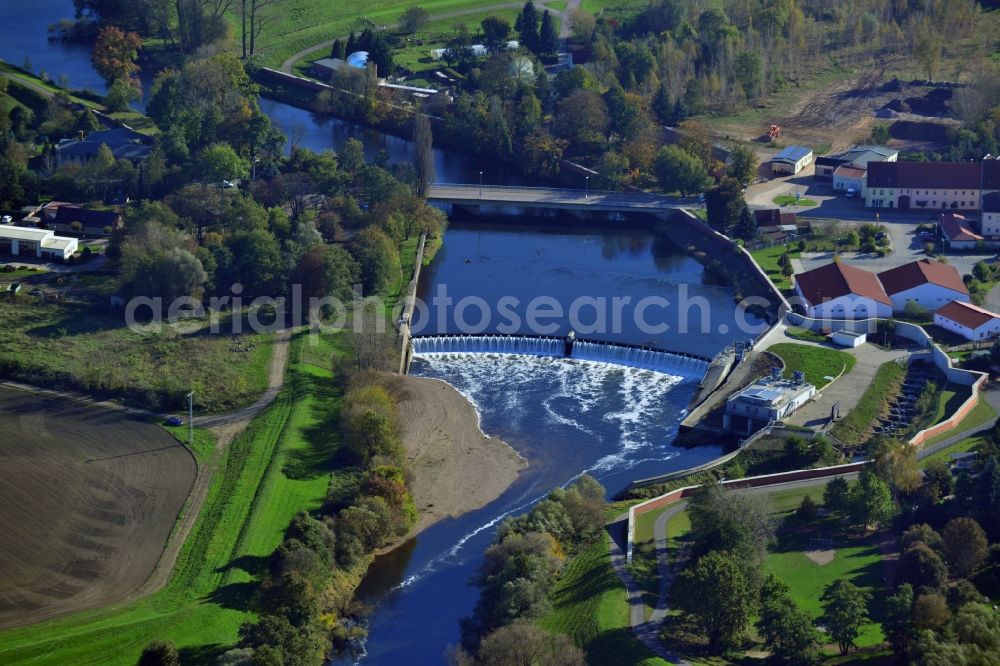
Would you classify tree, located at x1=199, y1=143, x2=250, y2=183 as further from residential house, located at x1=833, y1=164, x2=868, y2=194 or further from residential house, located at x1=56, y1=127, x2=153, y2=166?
residential house, located at x1=833, y1=164, x2=868, y2=194

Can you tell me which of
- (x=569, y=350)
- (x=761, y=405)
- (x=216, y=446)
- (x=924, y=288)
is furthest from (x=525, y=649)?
(x=924, y=288)

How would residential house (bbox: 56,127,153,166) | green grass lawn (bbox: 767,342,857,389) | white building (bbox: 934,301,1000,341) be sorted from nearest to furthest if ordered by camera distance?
1. green grass lawn (bbox: 767,342,857,389)
2. white building (bbox: 934,301,1000,341)
3. residential house (bbox: 56,127,153,166)

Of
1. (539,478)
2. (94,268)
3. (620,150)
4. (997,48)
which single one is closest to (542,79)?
(620,150)

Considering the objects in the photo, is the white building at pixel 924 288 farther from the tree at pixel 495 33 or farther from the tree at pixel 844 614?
the tree at pixel 495 33

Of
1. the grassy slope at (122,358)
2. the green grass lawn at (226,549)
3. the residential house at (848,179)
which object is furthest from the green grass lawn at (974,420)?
the residential house at (848,179)

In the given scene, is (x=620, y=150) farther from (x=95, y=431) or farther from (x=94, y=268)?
(x=95, y=431)

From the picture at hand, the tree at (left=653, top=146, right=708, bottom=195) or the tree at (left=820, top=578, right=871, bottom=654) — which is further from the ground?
the tree at (left=653, top=146, right=708, bottom=195)

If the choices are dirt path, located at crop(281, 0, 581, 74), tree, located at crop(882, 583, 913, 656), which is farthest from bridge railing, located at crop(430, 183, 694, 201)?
tree, located at crop(882, 583, 913, 656)

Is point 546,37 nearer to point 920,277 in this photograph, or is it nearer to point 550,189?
point 550,189
